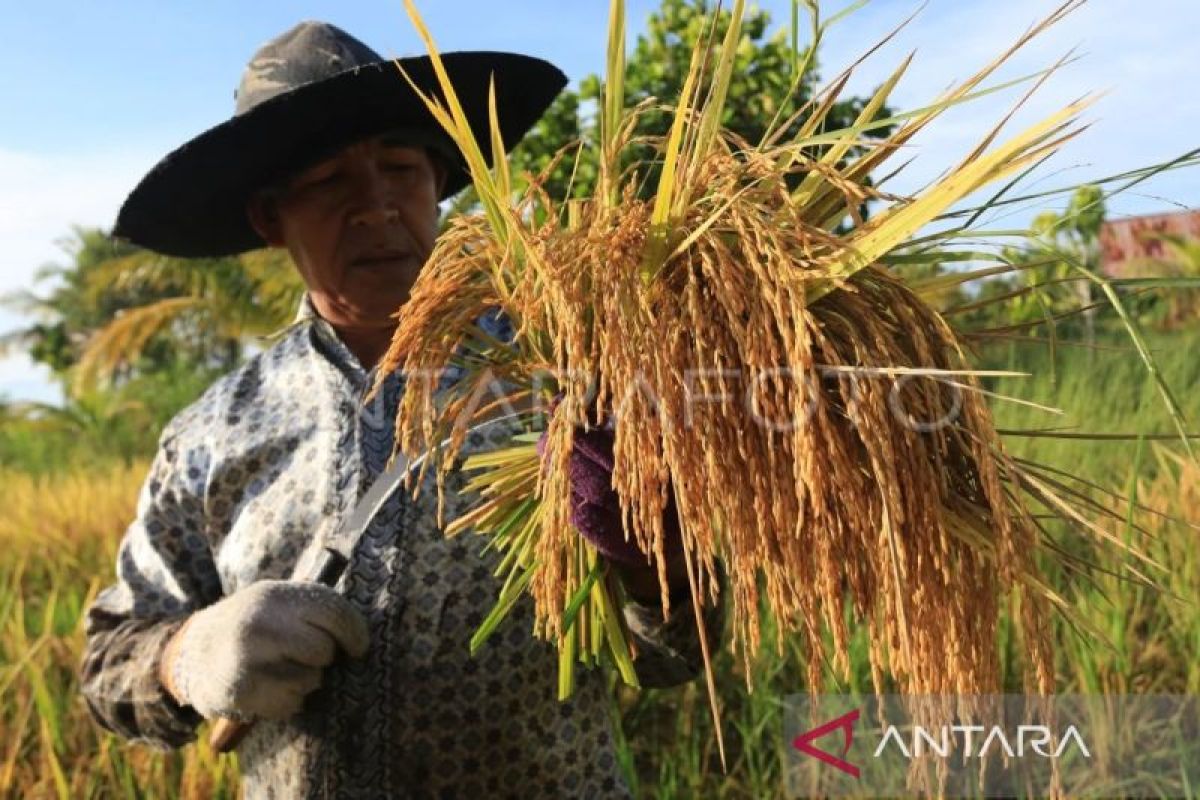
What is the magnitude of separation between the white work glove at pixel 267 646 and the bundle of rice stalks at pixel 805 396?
56 centimetres

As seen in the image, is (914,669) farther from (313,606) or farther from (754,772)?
(754,772)

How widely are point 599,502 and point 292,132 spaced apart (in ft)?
3.00

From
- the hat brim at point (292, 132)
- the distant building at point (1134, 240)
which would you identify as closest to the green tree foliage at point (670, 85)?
the distant building at point (1134, 240)

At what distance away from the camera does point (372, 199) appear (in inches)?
63.9

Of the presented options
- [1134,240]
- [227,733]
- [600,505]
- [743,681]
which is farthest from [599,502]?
[1134,240]

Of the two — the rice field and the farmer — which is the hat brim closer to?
the farmer

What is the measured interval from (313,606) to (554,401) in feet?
1.82

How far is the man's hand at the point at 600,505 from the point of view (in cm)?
106

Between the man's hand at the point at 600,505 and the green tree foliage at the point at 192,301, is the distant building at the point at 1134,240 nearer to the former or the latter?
the man's hand at the point at 600,505

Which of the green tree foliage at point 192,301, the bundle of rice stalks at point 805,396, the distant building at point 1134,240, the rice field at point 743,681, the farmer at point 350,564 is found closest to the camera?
the bundle of rice stalks at point 805,396

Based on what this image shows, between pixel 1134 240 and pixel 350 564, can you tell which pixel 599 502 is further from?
pixel 1134 240

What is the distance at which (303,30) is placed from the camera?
6.07ft

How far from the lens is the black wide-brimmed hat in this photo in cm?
164

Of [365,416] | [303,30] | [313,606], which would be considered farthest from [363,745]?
[303,30]
